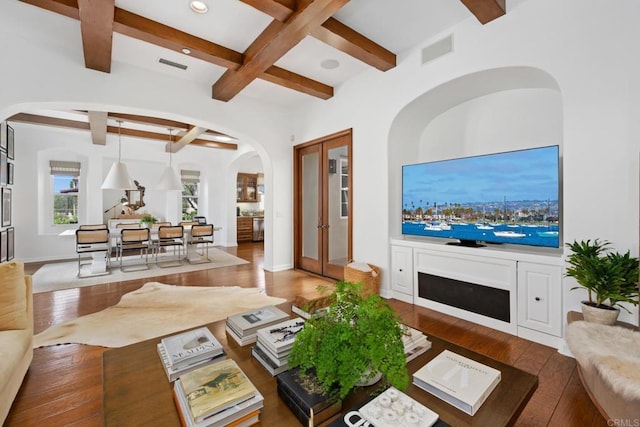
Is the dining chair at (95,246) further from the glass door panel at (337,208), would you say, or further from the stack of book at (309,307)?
the stack of book at (309,307)

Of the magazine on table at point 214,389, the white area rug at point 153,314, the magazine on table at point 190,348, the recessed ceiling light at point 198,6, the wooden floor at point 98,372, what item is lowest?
the wooden floor at point 98,372

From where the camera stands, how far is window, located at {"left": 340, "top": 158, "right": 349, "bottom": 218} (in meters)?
4.58

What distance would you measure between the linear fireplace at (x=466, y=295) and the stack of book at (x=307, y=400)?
2424 mm

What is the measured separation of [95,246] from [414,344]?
243 inches

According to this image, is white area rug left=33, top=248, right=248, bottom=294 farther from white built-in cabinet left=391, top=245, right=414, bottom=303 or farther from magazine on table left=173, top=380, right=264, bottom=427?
magazine on table left=173, top=380, right=264, bottom=427

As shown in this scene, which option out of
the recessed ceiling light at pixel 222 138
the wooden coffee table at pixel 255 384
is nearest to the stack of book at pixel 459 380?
the wooden coffee table at pixel 255 384

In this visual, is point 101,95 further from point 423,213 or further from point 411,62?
point 423,213

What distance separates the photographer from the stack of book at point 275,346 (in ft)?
4.35

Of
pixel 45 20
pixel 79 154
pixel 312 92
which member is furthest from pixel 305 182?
pixel 79 154

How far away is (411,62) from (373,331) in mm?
3478

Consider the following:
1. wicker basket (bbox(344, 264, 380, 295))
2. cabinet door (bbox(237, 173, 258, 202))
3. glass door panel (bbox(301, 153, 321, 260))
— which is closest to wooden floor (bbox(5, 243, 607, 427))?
wicker basket (bbox(344, 264, 380, 295))

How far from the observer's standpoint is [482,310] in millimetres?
2949

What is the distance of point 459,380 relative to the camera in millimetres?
1202

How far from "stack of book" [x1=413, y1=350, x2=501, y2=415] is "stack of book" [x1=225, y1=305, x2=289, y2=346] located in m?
0.84
